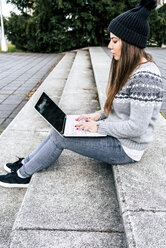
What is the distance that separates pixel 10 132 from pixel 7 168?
3.43 feet

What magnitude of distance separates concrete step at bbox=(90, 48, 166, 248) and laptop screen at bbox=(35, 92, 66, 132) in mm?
583

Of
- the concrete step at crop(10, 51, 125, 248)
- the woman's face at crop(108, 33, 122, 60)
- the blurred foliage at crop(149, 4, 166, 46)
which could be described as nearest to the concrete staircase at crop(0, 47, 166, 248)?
the concrete step at crop(10, 51, 125, 248)

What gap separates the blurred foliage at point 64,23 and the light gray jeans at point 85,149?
1420cm

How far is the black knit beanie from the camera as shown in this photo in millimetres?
1736

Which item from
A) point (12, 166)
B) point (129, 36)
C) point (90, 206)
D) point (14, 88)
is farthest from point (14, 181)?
point (14, 88)

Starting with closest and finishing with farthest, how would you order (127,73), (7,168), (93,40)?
(127,73) < (7,168) < (93,40)

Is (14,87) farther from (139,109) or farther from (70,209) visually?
(139,109)

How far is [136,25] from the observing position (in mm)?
1736

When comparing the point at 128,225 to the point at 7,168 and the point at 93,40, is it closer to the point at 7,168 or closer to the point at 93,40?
the point at 7,168

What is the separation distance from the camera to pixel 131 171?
2025mm

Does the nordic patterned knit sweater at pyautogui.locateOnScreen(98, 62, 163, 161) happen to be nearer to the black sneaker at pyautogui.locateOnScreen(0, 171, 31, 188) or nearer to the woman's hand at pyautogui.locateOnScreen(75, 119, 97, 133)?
the woman's hand at pyautogui.locateOnScreen(75, 119, 97, 133)

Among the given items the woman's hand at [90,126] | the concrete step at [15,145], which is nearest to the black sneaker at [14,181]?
the concrete step at [15,145]


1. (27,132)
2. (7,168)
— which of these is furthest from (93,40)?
(7,168)

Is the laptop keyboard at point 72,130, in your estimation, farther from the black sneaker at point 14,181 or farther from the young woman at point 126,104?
the black sneaker at point 14,181
